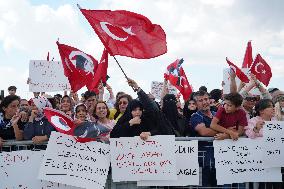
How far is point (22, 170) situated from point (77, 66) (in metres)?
3.10

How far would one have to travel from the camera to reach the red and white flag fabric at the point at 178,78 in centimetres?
1061

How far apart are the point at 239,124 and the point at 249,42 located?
16.5 feet

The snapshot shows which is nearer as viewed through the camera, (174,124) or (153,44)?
(153,44)

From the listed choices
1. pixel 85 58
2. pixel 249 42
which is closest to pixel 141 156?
pixel 85 58

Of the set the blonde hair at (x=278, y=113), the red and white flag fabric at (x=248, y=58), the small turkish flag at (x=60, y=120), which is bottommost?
the small turkish flag at (x=60, y=120)

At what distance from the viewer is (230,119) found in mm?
Result: 6105

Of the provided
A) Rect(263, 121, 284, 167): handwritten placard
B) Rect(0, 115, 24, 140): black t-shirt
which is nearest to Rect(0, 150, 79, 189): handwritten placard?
Rect(0, 115, 24, 140): black t-shirt

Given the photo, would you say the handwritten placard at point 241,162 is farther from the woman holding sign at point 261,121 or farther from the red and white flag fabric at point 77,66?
the red and white flag fabric at point 77,66

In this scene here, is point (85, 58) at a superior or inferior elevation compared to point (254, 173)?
superior

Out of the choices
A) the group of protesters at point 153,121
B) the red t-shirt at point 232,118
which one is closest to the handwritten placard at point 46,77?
the group of protesters at point 153,121

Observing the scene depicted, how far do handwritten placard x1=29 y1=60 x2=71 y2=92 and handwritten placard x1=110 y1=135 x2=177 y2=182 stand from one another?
16.2ft

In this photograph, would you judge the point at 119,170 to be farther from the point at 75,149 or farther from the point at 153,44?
the point at 153,44

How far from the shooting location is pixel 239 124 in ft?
19.9

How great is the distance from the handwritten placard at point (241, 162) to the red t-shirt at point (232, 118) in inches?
9.0
